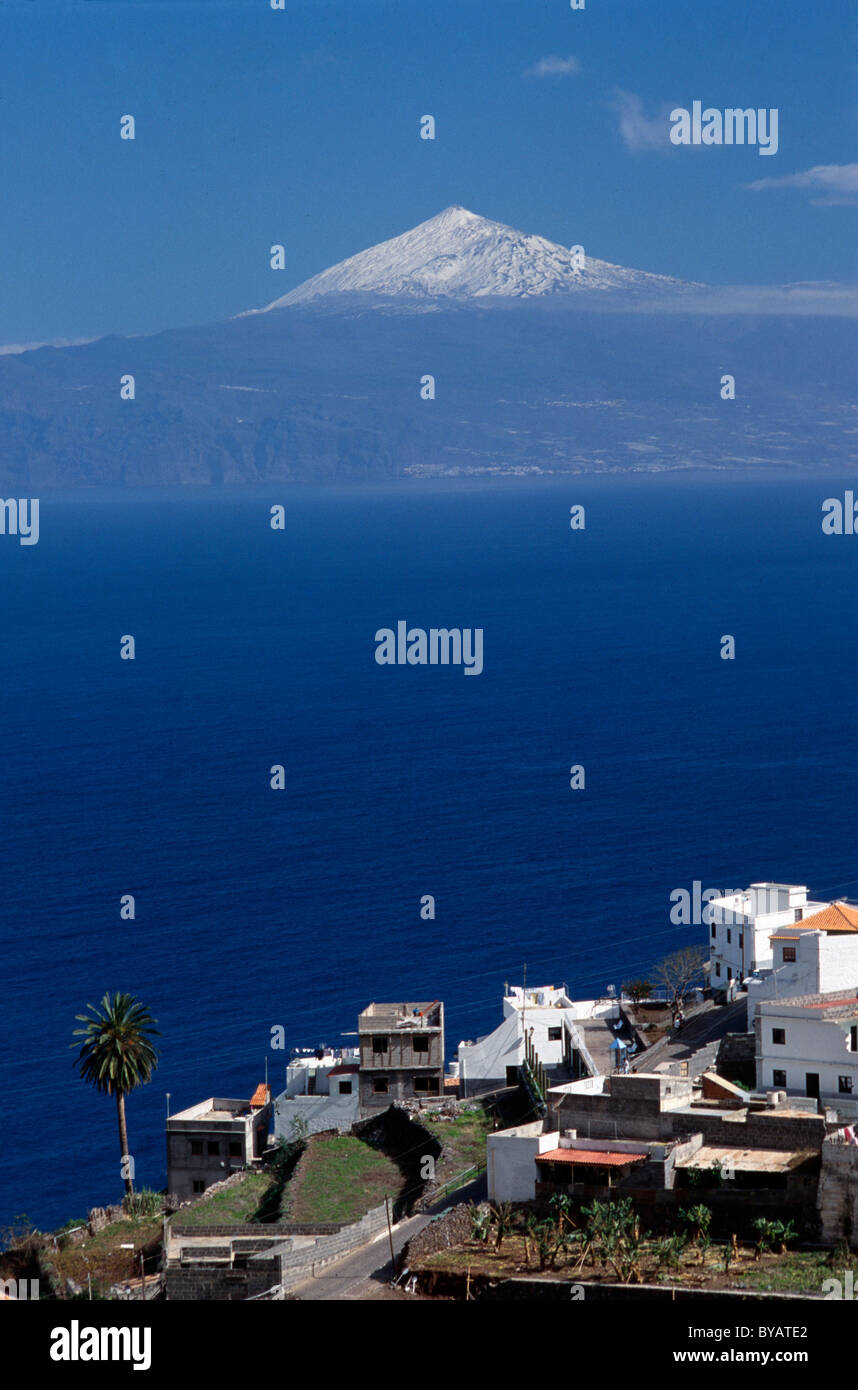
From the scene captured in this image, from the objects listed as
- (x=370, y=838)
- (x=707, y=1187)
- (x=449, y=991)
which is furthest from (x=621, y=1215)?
(x=370, y=838)

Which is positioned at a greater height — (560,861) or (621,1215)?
(560,861)

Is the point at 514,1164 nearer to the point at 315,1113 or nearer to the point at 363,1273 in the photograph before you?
the point at 363,1273

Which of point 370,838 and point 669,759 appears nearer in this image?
point 370,838

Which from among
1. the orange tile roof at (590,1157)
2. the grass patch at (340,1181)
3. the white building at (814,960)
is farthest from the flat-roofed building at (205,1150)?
the orange tile roof at (590,1157)

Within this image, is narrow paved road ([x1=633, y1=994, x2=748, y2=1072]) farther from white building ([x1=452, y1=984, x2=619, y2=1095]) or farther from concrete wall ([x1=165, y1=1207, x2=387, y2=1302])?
concrete wall ([x1=165, y1=1207, x2=387, y2=1302])

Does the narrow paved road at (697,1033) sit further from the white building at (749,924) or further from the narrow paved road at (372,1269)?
the narrow paved road at (372,1269)
